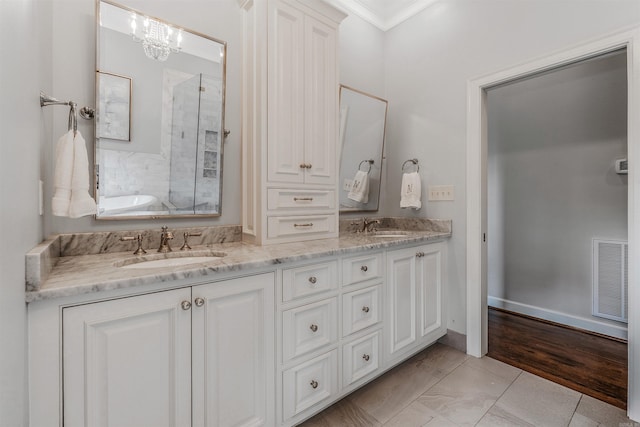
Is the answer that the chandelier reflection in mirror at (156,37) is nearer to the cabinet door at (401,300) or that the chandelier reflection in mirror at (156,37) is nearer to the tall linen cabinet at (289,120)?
the tall linen cabinet at (289,120)

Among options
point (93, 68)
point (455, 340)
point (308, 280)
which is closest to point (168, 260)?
point (308, 280)

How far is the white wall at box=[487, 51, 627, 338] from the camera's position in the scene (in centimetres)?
243

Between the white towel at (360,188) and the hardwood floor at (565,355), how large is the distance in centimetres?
155

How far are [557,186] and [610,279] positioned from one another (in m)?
0.88

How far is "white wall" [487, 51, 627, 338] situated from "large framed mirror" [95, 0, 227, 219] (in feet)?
7.01

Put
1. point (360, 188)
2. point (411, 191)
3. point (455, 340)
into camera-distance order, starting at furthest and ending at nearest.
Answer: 1. point (360, 188)
2. point (411, 191)
3. point (455, 340)

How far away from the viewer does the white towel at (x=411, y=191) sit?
239cm

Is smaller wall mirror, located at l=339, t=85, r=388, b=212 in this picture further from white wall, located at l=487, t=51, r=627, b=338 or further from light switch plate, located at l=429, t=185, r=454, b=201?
white wall, located at l=487, t=51, r=627, b=338

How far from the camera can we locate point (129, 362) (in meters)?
0.96

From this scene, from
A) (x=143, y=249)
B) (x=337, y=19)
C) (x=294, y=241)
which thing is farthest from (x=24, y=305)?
(x=337, y=19)

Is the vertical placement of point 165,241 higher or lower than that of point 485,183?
lower

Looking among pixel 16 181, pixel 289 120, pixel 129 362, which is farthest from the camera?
pixel 289 120

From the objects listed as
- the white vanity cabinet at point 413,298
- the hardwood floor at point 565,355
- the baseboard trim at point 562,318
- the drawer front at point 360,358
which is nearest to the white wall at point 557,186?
the baseboard trim at point 562,318

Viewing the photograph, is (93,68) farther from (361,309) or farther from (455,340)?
(455,340)
